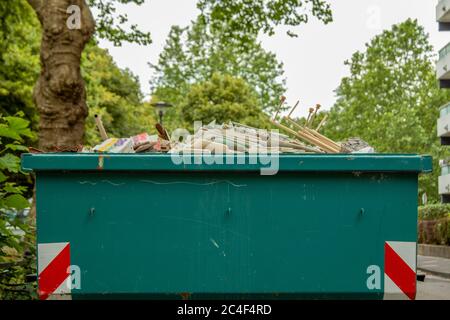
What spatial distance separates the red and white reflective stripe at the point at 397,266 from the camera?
3.70m

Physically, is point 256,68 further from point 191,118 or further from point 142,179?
point 142,179

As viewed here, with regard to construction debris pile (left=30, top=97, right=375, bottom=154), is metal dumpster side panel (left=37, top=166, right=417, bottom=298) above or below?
below

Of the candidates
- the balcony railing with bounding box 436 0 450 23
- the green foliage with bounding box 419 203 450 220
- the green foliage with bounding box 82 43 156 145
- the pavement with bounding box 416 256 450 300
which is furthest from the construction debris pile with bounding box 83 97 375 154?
the green foliage with bounding box 82 43 156 145

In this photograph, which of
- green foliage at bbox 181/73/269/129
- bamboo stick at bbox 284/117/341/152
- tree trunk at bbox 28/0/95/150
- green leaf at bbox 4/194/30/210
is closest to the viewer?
bamboo stick at bbox 284/117/341/152

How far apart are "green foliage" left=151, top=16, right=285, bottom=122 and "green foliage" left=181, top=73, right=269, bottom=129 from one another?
568 cm

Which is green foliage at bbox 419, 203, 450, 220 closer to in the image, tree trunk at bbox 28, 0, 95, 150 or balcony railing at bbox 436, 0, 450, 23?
balcony railing at bbox 436, 0, 450, 23

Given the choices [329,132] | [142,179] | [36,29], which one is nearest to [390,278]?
[142,179]

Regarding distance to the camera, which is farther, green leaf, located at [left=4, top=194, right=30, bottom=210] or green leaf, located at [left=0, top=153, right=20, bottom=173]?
green leaf, located at [left=4, top=194, right=30, bottom=210]

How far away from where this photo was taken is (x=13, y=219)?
5.69 meters

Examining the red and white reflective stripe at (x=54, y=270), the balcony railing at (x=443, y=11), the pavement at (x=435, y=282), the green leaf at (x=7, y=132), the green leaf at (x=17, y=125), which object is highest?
the balcony railing at (x=443, y=11)

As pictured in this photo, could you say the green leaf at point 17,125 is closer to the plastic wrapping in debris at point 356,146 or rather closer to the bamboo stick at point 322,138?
the bamboo stick at point 322,138

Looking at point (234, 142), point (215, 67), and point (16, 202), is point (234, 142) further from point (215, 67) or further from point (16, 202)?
point (215, 67)

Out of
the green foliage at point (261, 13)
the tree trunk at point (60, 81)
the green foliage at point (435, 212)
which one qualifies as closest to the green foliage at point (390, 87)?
the green foliage at point (435, 212)

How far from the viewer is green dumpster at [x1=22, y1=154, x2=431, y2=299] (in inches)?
146
